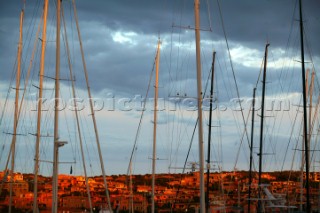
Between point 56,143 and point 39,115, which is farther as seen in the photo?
point 39,115

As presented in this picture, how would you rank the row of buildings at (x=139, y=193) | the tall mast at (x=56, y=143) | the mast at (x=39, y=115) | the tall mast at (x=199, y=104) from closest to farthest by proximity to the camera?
the tall mast at (x=199, y=104) → the tall mast at (x=56, y=143) → the mast at (x=39, y=115) → the row of buildings at (x=139, y=193)

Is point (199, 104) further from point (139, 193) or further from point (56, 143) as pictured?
point (139, 193)

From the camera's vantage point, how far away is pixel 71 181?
312ft

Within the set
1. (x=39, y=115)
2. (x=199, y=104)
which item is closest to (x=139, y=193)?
(x=39, y=115)

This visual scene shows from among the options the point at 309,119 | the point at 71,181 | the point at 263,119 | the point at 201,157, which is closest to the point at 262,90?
the point at 263,119

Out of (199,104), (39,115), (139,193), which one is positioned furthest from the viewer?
(139,193)

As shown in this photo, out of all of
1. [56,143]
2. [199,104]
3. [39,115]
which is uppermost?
[39,115]

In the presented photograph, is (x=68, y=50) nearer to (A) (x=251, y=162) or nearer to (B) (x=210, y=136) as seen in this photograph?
(B) (x=210, y=136)

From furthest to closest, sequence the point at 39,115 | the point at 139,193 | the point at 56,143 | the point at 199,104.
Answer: the point at 139,193 → the point at 39,115 → the point at 56,143 → the point at 199,104

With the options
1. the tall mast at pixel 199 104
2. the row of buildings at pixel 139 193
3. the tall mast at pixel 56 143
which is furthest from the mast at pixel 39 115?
the row of buildings at pixel 139 193

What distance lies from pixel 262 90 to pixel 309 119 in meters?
7.48

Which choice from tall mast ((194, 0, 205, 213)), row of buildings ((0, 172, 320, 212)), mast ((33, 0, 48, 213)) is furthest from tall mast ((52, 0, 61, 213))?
row of buildings ((0, 172, 320, 212))

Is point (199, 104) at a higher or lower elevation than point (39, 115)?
lower

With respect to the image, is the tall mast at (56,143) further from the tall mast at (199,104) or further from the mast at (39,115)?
the tall mast at (199,104)
